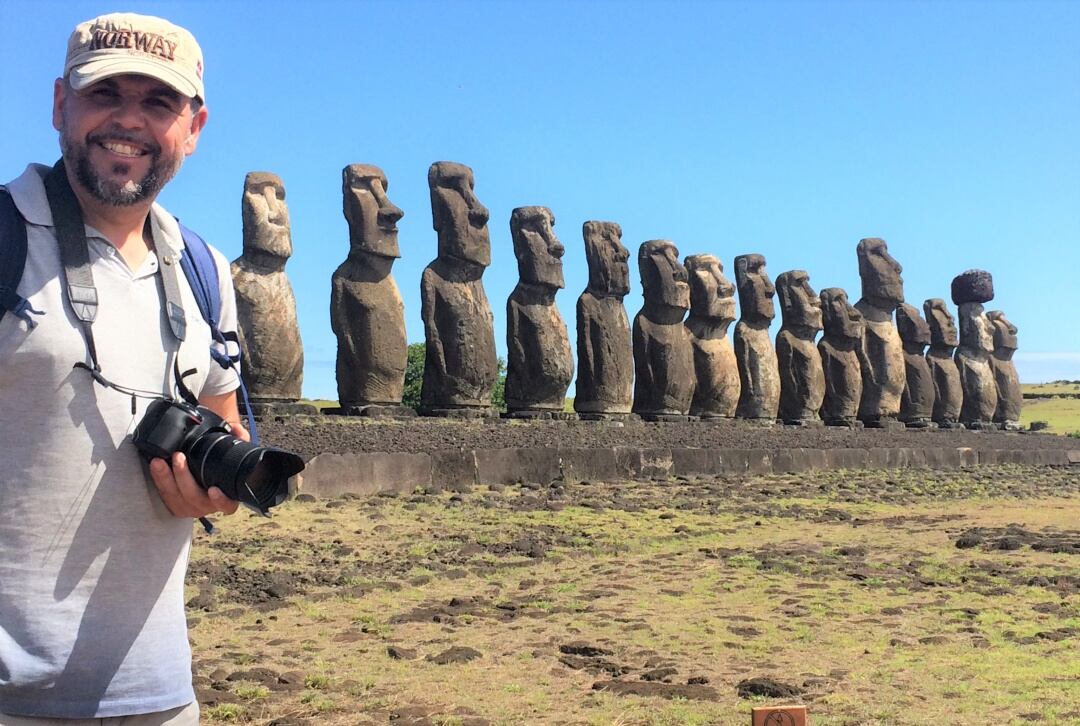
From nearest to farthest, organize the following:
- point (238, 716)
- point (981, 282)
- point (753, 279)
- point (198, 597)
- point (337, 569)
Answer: point (238, 716) < point (198, 597) < point (337, 569) < point (753, 279) < point (981, 282)

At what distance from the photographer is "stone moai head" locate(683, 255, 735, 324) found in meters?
20.9

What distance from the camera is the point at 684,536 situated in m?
9.08

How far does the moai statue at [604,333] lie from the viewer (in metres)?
17.6

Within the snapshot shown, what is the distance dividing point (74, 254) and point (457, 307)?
42.7ft

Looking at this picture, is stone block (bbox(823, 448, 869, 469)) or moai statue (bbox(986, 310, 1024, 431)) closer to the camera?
stone block (bbox(823, 448, 869, 469))

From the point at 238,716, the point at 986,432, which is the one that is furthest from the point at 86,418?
the point at 986,432

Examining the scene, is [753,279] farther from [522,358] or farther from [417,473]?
[417,473]

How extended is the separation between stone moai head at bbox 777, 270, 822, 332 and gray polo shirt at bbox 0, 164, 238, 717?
22861mm

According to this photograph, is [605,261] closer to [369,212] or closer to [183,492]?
[369,212]

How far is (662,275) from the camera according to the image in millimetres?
19344

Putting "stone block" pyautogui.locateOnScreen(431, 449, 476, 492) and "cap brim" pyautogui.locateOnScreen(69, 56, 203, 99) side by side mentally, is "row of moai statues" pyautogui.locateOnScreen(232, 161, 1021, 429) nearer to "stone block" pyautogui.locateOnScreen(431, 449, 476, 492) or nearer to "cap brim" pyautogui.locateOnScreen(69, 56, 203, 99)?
"stone block" pyautogui.locateOnScreen(431, 449, 476, 492)

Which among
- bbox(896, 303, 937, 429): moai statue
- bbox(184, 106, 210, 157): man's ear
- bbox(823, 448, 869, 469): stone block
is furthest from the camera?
bbox(896, 303, 937, 429): moai statue

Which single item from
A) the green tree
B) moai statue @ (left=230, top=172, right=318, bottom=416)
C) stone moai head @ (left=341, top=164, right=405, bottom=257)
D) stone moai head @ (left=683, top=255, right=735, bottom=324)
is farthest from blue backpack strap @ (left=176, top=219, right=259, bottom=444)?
the green tree

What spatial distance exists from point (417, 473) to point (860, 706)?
714 cm
